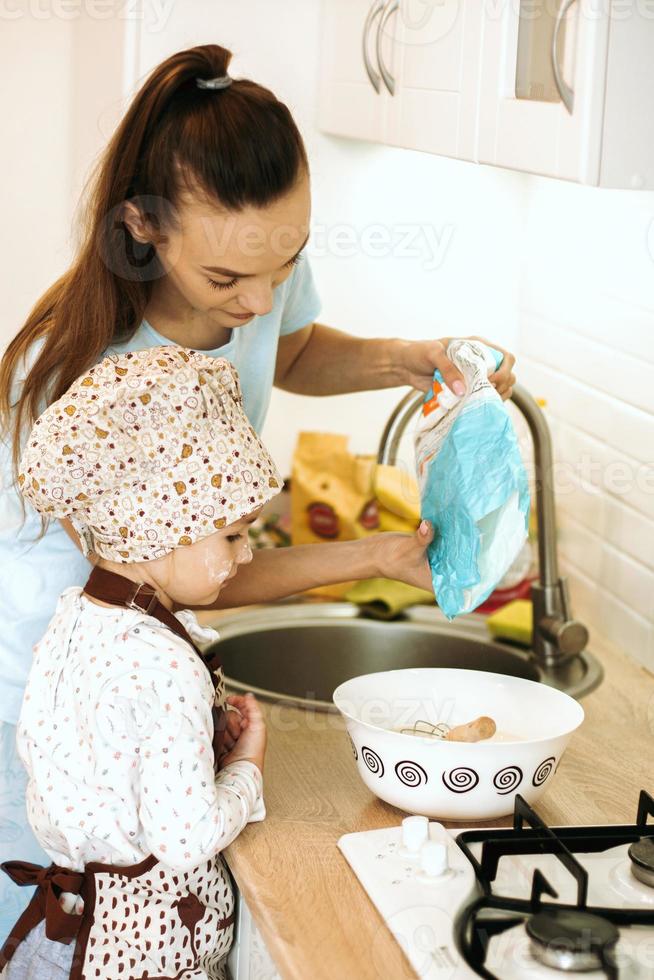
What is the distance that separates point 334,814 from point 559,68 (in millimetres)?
779

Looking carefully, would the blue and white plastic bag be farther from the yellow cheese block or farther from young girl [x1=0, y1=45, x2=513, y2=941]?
the yellow cheese block

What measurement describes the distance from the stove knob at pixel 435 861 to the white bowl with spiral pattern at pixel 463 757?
96 millimetres

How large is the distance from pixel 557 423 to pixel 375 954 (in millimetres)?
1128

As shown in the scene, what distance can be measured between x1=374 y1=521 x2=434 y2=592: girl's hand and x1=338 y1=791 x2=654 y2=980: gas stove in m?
0.27

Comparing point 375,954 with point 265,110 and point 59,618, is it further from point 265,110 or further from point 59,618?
point 265,110

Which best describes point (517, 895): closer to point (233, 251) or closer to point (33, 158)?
point (233, 251)

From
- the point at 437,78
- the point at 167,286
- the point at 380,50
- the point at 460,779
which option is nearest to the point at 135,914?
the point at 460,779

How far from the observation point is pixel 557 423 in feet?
6.32

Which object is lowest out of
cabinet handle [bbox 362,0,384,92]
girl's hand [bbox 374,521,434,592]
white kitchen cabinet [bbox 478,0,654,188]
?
girl's hand [bbox 374,521,434,592]

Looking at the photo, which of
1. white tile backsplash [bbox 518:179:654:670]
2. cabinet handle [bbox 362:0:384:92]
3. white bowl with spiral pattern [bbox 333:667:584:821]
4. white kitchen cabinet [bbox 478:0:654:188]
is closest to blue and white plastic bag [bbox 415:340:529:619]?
white bowl with spiral pattern [bbox 333:667:584:821]

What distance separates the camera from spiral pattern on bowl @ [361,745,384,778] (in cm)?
118

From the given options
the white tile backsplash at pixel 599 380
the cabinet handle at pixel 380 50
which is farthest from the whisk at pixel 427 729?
the cabinet handle at pixel 380 50

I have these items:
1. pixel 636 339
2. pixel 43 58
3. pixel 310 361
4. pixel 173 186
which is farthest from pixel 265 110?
pixel 43 58

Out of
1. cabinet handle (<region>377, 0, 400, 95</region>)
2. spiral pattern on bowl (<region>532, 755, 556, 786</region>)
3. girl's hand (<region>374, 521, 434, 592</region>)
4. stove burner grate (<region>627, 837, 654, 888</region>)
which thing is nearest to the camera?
stove burner grate (<region>627, 837, 654, 888</region>)
